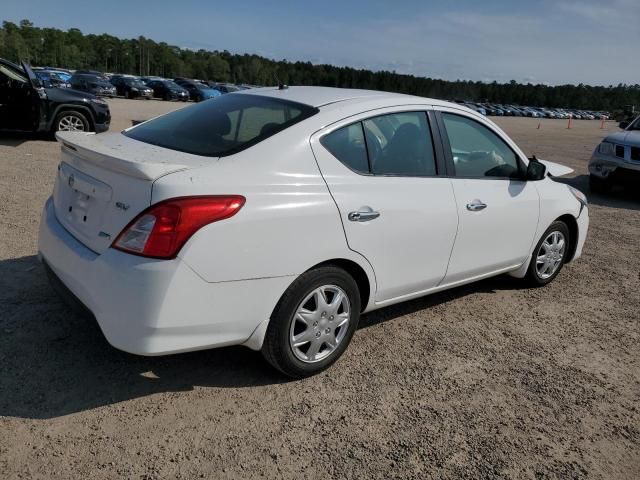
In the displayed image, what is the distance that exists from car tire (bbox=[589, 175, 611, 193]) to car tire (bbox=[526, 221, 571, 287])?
587cm

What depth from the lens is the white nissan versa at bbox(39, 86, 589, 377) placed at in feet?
8.50

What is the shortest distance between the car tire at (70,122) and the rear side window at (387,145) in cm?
870

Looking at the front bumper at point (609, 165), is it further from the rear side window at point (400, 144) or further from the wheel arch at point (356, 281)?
the wheel arch at point (356, 281)

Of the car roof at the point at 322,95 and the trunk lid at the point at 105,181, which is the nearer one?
the trunk lid at the point at 105,181

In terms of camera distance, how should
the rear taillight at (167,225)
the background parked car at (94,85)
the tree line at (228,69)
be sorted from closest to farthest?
the rear taillight at (167,225), the background parked car at (94,85), the tree line at (228,69)

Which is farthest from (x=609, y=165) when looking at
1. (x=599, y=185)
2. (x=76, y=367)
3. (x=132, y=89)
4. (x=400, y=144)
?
(x=132, y=89)

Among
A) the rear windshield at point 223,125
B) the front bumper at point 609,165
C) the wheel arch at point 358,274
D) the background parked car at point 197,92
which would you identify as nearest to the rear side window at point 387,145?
the rear windshield at point 223,125

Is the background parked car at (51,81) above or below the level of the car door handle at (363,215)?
below

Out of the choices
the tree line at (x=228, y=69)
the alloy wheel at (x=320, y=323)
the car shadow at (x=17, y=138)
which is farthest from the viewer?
the tree line at (x=228, y=69)

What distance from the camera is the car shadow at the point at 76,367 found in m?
2.88

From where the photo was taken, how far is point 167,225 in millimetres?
2535

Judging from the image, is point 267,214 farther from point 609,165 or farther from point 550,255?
point 609,165

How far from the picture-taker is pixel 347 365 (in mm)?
3445

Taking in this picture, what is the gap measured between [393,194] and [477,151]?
1.09 meters
